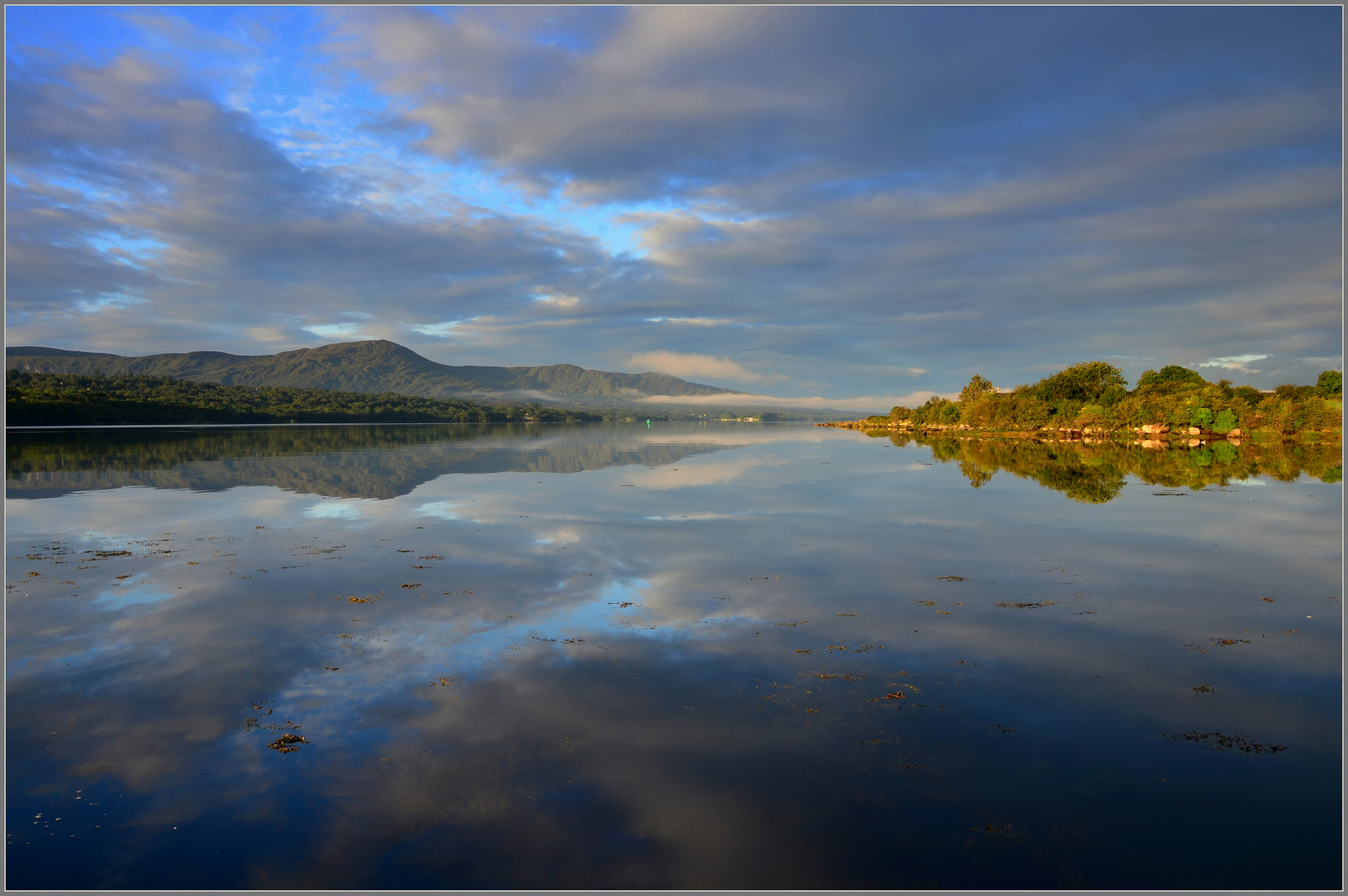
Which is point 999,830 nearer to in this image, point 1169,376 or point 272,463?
point 272,463

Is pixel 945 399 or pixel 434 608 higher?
pixel 945 399

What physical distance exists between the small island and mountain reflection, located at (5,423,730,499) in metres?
63.2

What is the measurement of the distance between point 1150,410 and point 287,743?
349ft

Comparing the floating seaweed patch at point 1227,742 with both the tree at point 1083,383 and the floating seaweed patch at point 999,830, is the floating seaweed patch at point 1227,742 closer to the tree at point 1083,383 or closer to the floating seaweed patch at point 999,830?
the floating seaweed patch at point 999,830

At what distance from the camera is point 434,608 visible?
12078mm

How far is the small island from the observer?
81.9m

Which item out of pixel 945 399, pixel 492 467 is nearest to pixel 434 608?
pixel 492 467

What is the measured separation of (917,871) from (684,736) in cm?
277

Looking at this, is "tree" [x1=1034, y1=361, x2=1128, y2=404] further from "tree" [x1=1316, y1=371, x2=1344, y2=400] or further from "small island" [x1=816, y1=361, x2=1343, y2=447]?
"tree" [x1=1316, y1=371, x2=1344, y2=400]

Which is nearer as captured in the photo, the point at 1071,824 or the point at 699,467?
the point at 1071,824

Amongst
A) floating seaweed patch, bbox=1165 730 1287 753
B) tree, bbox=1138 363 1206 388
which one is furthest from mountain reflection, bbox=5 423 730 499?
tree, bbox=1138 363 1206 388

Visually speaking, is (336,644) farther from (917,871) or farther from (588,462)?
(588,462)

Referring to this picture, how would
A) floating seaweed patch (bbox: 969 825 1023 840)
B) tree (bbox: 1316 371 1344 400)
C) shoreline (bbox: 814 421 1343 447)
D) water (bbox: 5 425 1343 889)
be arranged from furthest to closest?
tree (bbox: 1316 371 1344 400) < shoreline (bbox: 814 421 1343 447) < floating seaweed patch (bbox: 969 825 1023 840) < water (bbox: 5 425 1343 889)

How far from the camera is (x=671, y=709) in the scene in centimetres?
802
